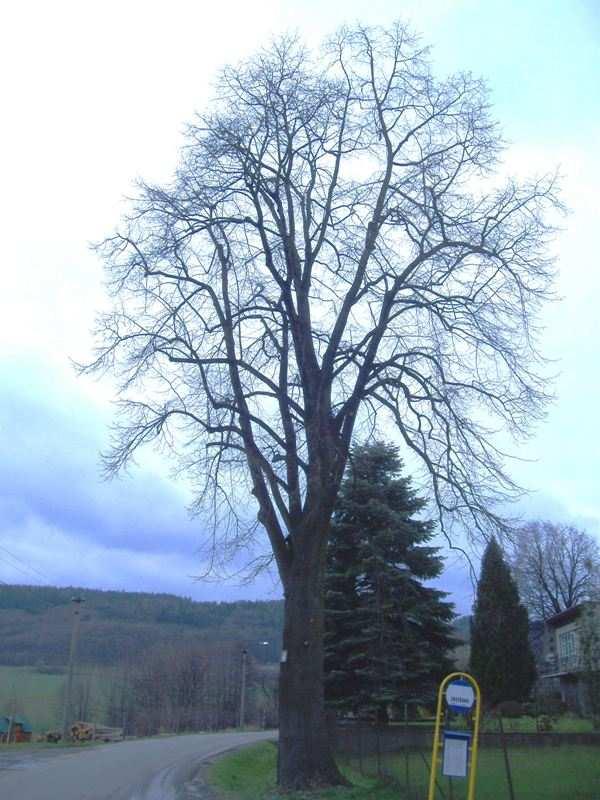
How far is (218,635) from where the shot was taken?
298 ft

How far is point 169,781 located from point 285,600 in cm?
823

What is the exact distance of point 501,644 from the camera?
134 feet

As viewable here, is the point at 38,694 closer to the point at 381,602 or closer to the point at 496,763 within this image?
the point at 381,602

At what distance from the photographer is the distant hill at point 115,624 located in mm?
68375

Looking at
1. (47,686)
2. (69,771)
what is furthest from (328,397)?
(47,686)

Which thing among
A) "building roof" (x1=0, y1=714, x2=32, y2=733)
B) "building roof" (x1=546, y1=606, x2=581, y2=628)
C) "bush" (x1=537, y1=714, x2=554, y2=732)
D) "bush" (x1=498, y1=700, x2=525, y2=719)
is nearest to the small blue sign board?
"bush" (x1=537, y1=714, x2=554, y2=732)

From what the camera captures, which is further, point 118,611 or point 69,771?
point 118,611

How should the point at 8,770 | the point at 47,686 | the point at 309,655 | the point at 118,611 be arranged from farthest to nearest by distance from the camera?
the point at 118,611 → the point at 47,686 → the point at 8,770 → the point at 309,655

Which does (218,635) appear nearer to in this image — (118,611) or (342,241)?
(118,611)

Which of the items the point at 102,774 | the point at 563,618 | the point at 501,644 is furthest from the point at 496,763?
the point at 563,618

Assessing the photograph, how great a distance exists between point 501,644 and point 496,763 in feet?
70.6

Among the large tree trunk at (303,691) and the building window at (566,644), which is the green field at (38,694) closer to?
the building window at (566,644)

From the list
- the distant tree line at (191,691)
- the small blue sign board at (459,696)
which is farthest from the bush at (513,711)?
the distant tree line at (191,691)

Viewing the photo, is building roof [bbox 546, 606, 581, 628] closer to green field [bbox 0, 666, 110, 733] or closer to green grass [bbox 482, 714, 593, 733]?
green grass [bbox 482, 714, 593, 733]
